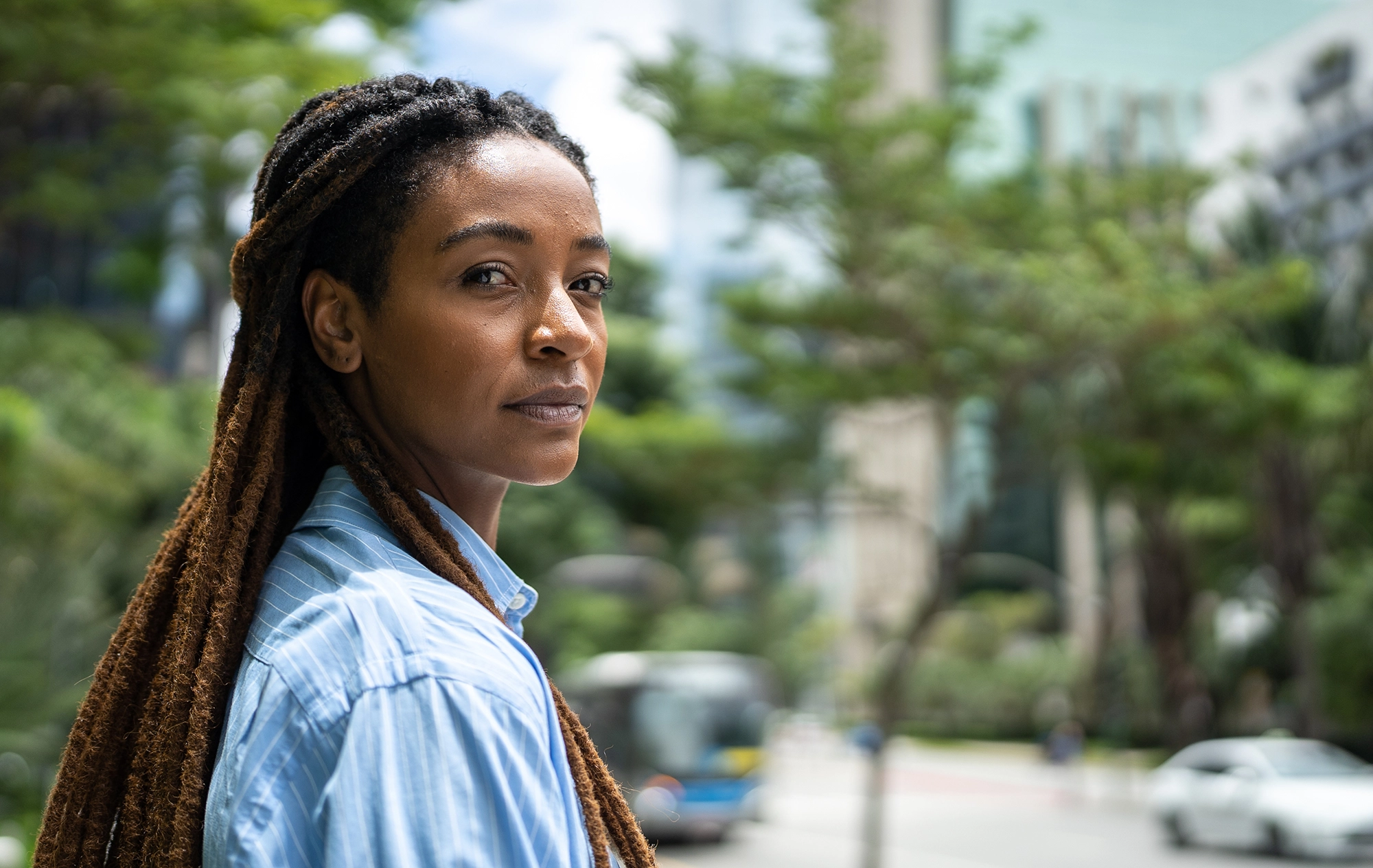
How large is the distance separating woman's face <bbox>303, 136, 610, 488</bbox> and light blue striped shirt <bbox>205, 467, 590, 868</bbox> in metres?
0.23

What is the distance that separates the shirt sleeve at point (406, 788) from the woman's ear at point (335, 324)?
0.42 meters

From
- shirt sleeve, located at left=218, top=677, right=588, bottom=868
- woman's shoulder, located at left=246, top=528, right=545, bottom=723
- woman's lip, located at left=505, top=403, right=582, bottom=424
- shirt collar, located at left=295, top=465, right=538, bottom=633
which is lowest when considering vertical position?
shirt sleeve, located at left=218, top=677, right=588, bottom=868

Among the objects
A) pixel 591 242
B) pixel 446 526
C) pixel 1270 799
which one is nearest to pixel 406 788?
pixel 446 526

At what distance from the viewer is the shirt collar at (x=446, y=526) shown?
3.86ft

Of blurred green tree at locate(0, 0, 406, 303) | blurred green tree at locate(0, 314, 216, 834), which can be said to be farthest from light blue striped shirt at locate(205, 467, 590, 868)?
blurred green tree at locate(0, 0, 406, 303)

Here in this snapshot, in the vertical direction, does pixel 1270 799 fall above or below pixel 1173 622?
below

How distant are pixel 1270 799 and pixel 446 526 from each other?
585 inches

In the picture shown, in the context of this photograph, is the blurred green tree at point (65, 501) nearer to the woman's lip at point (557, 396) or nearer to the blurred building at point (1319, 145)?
the woman's lip at point (557, 396)

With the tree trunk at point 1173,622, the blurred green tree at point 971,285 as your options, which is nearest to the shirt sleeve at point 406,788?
the blurred green tree at point 971,285

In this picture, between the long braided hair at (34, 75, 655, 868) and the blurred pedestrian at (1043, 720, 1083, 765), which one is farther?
the blurred pedestrian at (1043, 720, 1083, 765)

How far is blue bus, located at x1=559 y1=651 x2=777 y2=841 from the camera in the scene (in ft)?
57.3

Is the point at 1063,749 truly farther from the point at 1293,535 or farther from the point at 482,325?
the point at 482,325

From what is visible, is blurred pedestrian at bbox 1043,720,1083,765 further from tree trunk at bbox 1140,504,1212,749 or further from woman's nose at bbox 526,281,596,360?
woman's nose at bbox 526,281,596,360

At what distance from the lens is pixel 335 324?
1303 millimetres
